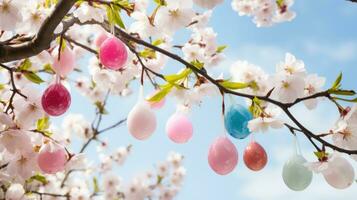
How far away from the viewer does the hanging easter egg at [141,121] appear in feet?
6.69

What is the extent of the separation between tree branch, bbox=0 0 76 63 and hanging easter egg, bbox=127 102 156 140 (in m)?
0.49

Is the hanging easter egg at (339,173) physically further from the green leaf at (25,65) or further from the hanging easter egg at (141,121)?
the green leaf at (25,65)

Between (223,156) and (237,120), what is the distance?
0.17 metres

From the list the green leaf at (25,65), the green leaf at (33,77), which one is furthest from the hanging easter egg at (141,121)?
the green leaf at (25,65)

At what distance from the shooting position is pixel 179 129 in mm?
2193

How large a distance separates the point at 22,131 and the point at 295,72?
137 cm

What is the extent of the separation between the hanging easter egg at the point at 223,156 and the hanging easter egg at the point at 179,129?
0.71ft

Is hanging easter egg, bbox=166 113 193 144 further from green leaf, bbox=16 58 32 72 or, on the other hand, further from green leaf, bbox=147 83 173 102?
green leaf, bbox=16 58 32 72

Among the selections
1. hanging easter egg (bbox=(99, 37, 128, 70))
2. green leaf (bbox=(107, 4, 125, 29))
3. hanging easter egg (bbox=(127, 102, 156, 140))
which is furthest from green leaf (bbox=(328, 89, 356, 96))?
green leaf (bbox=(107, 4, 125, 29))

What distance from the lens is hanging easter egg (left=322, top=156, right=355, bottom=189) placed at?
1.76 meters

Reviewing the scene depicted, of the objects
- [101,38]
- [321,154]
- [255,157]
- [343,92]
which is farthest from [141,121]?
[343,92]

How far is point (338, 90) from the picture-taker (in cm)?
191

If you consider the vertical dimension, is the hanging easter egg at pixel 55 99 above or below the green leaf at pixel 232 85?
below

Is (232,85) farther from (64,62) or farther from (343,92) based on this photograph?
(64,62)
